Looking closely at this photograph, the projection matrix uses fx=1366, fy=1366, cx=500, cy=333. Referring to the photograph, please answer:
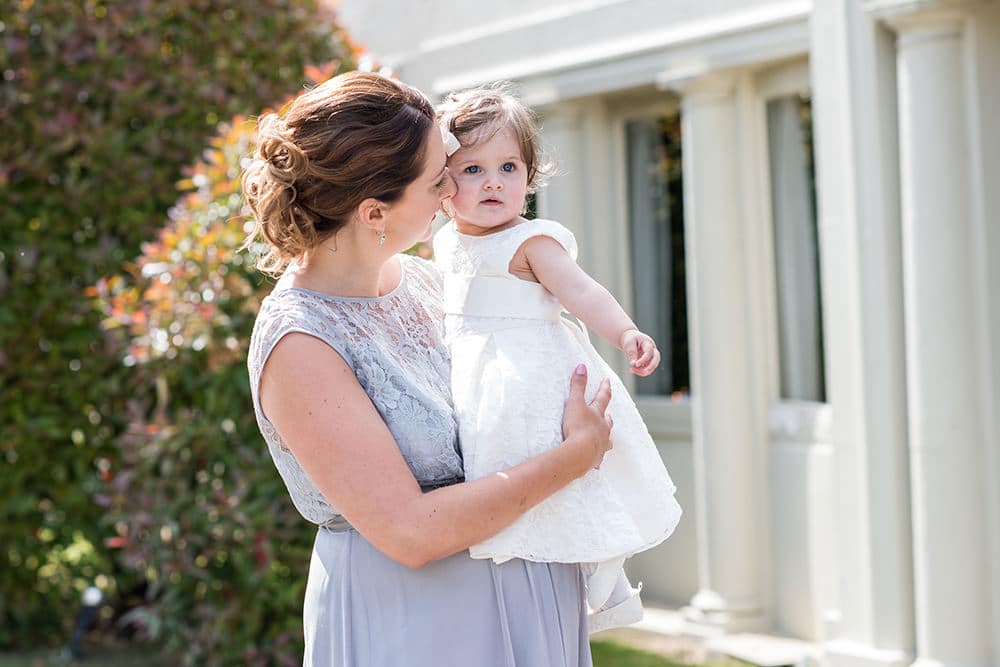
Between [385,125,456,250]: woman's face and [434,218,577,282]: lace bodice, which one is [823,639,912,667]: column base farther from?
[385,125,456,250]: woman's face

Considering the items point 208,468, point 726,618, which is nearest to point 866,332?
point 726,618

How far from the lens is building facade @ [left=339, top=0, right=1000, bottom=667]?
5367 millimetres

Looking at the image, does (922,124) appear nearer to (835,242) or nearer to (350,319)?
(835,242)

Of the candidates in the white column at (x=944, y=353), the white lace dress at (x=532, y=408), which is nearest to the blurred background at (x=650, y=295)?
the white column at (x=944, y=353)

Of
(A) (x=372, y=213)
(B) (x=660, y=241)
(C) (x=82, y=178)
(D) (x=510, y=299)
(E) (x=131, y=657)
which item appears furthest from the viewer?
(B) (x=660, y=241)

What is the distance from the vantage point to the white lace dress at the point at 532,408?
97.7 inches

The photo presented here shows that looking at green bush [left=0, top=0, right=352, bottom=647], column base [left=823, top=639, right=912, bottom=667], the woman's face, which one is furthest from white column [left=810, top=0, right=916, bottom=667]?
the woman's face

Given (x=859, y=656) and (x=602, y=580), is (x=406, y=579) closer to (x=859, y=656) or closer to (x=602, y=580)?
(x=602, y=580)

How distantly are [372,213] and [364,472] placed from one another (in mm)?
469

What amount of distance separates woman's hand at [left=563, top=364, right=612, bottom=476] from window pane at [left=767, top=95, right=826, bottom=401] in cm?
493

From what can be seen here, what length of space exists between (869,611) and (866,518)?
401 mm

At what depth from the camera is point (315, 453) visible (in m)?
2.28

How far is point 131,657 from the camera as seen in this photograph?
7.41 m

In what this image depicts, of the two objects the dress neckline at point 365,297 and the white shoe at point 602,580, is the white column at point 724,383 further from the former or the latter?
the white shoe at point 602,580
